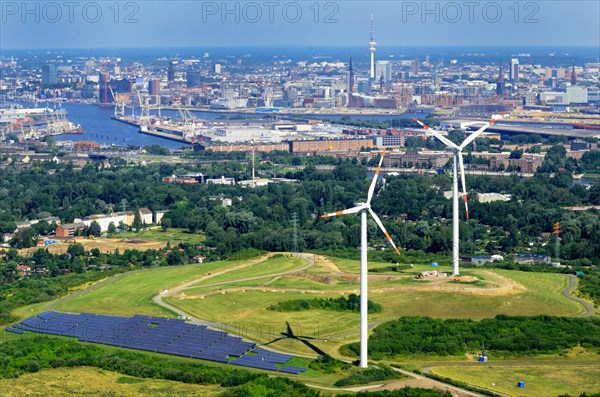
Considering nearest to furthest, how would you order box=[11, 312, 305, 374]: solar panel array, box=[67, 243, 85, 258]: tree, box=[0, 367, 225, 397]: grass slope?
box=[0, 367, 225, 397]: grass slope
box=[11, 312, 305, 374]: solar panel array
box=[67, 243, 85, 258]: tree

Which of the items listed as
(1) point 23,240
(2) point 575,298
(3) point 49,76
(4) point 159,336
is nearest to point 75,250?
(1) point 23,240

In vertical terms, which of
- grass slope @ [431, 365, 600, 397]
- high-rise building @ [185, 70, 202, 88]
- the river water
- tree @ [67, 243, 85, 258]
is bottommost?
the river water

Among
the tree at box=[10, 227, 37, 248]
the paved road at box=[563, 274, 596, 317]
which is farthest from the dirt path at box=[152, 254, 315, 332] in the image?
the tree at box=[10, 227, 37, 248]

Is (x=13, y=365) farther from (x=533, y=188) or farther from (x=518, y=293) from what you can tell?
(x=533, y=188)

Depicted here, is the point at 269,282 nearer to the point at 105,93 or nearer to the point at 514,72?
the point at 105,93

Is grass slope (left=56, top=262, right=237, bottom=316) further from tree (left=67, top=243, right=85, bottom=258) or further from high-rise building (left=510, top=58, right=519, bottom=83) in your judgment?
high-rise building (left=510, top=58, right=519, bottom=83)

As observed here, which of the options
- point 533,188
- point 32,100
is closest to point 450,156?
point 533,188

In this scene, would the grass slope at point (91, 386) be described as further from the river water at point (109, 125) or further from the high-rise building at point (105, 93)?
the high-rise building at point (105, 93)

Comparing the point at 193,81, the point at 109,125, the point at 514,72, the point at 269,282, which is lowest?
the point at 109,125
